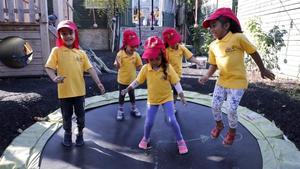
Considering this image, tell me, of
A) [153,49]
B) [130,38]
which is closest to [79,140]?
[153,49]

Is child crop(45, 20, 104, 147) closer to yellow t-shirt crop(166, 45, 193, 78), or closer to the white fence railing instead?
yellow t-shirt crop(166, 45, 193, 78)

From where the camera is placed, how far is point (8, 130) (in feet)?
10.4

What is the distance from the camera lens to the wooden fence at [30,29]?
16.6 ft

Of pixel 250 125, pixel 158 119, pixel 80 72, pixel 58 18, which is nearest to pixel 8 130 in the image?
pixel 80 72

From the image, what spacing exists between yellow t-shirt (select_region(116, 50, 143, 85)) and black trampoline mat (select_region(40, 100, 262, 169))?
1.73ft

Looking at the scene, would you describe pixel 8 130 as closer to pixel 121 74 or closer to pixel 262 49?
pixel 121 74

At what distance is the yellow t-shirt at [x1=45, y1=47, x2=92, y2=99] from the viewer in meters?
2.58

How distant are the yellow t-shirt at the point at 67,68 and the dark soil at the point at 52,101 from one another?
93 cm

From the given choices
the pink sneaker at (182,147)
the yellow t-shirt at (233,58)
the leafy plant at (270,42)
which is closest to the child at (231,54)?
the yellow t-shirt at (233,58)

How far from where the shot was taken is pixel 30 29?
16.9 ft

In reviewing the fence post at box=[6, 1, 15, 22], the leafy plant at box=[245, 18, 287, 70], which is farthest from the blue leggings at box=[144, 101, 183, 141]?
the leafy plant at box=[245, 18, 287, 70]

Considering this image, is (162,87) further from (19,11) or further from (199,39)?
(199,39)

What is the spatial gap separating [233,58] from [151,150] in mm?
1131

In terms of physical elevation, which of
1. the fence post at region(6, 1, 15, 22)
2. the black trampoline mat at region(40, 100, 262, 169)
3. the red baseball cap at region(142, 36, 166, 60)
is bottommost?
the black trampoline mat at region(40, 100, 262, 169)
